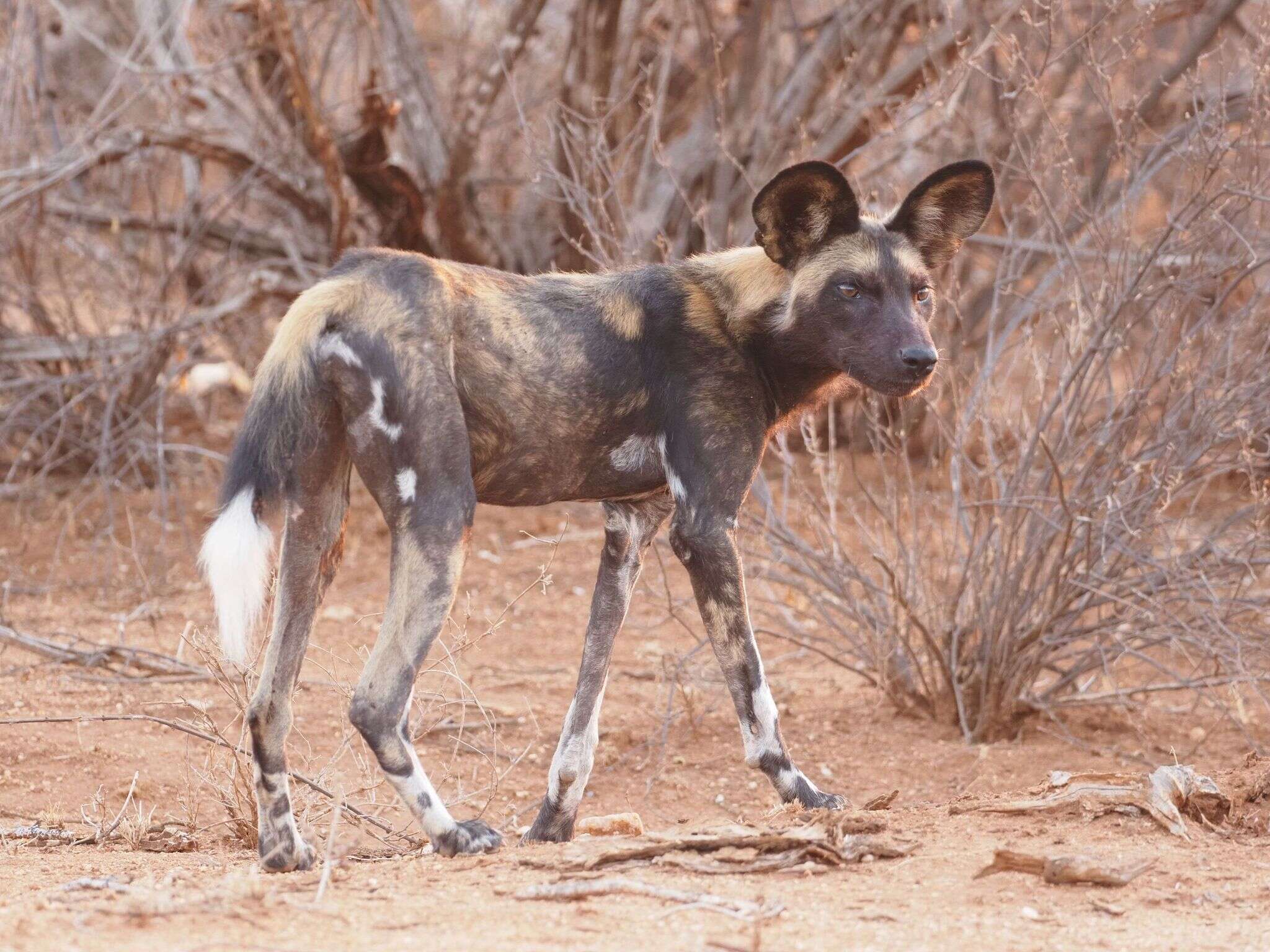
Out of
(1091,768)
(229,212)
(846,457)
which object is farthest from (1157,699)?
(229,212)

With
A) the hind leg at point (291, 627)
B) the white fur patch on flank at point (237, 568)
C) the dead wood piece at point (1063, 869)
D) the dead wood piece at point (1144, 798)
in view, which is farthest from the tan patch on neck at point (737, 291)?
the dead wood piece at point (1063, 869)

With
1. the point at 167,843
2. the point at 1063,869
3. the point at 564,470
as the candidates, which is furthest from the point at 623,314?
the point at 167,843

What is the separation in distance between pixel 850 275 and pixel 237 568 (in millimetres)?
1863

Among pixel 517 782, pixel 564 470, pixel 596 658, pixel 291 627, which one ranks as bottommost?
pixel 517 782

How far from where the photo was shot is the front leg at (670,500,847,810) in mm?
4117

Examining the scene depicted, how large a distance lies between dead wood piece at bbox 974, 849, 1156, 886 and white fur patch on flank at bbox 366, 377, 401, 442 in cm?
174

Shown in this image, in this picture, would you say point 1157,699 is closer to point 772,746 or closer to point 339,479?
point 772,746

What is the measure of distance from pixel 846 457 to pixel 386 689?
583cm

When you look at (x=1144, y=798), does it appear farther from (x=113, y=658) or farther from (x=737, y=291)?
(x=113, y=658)

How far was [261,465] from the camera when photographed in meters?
3.75

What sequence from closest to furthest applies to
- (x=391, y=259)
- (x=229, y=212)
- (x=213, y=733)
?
(x=391, y=259) → (x=213, y=733) → (x=229, y=212)

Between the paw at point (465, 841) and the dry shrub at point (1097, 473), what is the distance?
2225mm

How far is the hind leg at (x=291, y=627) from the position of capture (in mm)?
3805

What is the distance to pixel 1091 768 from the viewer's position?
5688 millimetres
